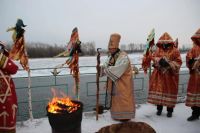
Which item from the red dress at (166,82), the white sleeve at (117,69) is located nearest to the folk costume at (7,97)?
the white sleeve at (117,69)

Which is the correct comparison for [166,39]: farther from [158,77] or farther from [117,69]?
[117,69]

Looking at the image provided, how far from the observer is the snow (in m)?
4.70

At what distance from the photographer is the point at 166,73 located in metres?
5.36

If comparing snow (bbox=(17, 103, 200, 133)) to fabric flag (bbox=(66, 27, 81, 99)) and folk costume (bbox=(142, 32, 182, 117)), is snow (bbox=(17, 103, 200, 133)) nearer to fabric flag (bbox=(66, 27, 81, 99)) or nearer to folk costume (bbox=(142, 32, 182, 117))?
folk costume (bbox=(142, 32, 182, 117))

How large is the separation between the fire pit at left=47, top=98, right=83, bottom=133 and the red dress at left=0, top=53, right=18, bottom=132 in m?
0.59

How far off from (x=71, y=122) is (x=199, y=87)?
281 centimetres

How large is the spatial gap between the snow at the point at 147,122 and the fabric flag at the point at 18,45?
3.97 ft

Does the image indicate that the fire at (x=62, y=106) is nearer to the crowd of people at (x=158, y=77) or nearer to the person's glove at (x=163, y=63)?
the crowd of people at (x=158, y=77)

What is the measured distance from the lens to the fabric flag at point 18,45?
15.7 ft

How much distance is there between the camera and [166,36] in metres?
5.32

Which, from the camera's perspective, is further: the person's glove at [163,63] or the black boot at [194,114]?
the black boot at [194,114]

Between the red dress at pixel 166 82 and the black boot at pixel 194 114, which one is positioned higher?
the red dress at pixel 166 82

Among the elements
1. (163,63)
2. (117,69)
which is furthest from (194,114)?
(117,69)

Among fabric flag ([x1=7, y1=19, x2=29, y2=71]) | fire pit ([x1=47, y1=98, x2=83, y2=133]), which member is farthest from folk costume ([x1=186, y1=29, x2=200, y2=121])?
fabric flag ([x1=7, y1=19, x2=29, y2=71])
